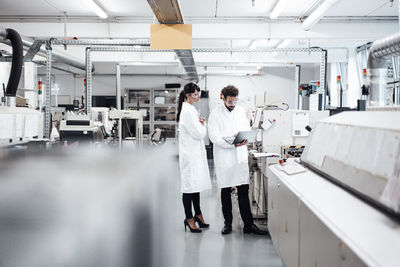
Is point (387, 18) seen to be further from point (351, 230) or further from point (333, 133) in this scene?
point (351, 230)

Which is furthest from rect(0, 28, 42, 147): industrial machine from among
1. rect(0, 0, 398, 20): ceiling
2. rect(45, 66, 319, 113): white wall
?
rect(45, 66, 319, 113): white wall

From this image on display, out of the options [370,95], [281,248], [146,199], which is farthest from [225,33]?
[146,199]

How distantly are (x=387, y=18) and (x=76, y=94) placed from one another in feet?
30.0

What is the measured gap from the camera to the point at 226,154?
291 cm

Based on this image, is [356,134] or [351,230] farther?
[356,134]

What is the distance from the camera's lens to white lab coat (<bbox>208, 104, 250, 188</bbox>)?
289 cm

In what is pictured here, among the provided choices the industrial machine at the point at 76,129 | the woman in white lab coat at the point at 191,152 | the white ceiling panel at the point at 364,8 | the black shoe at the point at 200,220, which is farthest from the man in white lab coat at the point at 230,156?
the white ceiling panel at the point at 364,8

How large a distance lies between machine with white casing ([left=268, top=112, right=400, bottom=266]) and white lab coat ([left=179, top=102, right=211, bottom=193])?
3.81 feet

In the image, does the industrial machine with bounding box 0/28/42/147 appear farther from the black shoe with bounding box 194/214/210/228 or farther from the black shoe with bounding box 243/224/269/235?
the black shoe with bounding box 243/224/269/235

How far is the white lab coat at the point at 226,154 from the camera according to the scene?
2.89 m

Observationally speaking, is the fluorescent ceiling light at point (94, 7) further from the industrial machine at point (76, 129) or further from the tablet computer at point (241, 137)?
the tablet computer at point (241, 137)

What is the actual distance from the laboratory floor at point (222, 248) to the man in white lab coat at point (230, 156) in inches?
5.1

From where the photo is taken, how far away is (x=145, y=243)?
129cm

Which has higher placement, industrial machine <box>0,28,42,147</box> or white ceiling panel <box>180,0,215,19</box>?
white ceiling panel <box>180,0,215,19</box>
